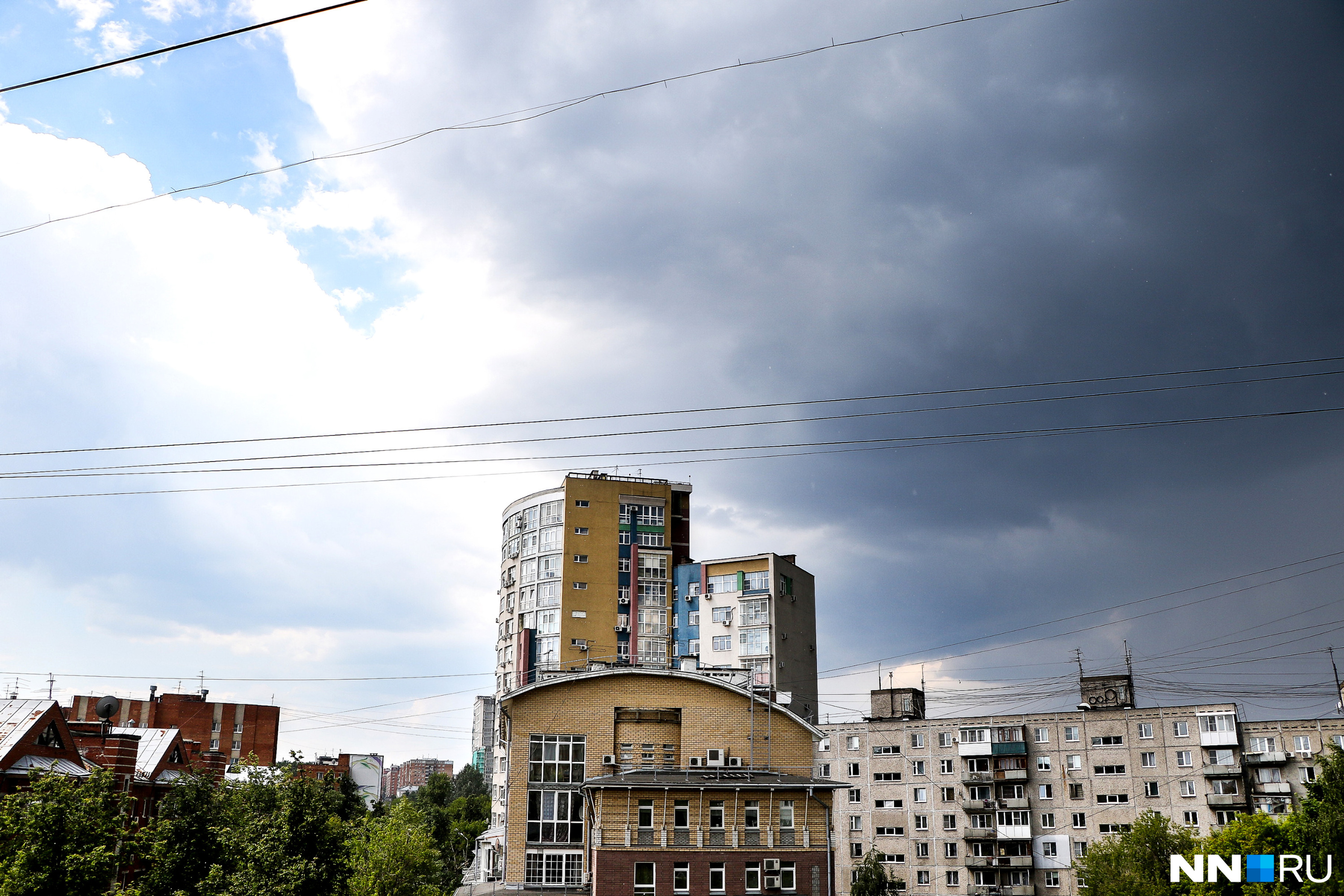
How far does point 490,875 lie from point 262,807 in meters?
34.4

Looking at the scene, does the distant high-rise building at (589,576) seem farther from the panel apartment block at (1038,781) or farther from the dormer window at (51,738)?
the dormer window at (51,738)

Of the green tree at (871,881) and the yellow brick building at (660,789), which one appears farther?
the green tree at (871,881)

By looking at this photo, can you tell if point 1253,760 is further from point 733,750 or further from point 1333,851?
point 733,750

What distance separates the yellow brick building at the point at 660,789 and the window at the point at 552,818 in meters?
0.06

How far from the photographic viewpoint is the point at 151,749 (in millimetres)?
72188

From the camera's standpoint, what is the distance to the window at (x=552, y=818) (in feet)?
202

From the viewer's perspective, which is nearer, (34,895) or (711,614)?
(34,895)

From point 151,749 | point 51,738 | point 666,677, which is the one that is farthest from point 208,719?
point 666,677

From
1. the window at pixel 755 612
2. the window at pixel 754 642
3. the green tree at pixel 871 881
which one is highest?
the window at pixel 755 612

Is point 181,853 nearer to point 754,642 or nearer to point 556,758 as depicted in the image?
point 556,758

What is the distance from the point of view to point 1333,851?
147 ft

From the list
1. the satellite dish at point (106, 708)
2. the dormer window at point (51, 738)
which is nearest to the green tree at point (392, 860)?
the dormer window at point (51, 738)

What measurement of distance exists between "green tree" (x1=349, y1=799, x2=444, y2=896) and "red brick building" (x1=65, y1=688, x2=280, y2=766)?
68.6 meters

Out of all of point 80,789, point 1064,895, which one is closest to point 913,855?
point 1064,895
